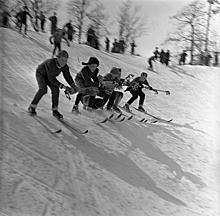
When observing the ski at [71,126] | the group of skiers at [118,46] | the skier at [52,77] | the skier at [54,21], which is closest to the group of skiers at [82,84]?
the skier at [52,77]

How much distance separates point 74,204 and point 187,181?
2.65m

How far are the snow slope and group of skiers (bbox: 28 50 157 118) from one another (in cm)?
36

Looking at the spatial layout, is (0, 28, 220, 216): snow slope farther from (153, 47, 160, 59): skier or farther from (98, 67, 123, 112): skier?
(153, 47, 160, 59): skier

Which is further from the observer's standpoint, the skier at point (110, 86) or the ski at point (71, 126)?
the skier at point (110, 86)

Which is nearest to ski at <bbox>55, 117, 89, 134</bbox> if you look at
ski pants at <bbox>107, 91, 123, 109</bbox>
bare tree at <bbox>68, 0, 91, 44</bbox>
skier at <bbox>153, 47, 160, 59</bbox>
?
ski pants at <bbox>107, 91, 123, 109</bbox>

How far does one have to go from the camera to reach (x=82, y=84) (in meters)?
7.50

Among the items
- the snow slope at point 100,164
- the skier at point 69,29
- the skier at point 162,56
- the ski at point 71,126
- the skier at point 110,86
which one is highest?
the skier at point 69,29

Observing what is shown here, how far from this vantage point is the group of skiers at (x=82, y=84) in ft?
19.6

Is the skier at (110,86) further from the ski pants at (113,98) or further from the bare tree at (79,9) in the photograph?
the bare tree at (79,9)

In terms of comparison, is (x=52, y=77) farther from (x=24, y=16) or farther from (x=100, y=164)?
(x=24, y=16)

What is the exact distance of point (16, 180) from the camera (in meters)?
3.77

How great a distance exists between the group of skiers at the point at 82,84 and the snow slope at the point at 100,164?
0.36m

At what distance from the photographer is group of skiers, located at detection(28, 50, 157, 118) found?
5961mm

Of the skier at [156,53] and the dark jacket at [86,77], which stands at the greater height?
the skier at [156,53]
